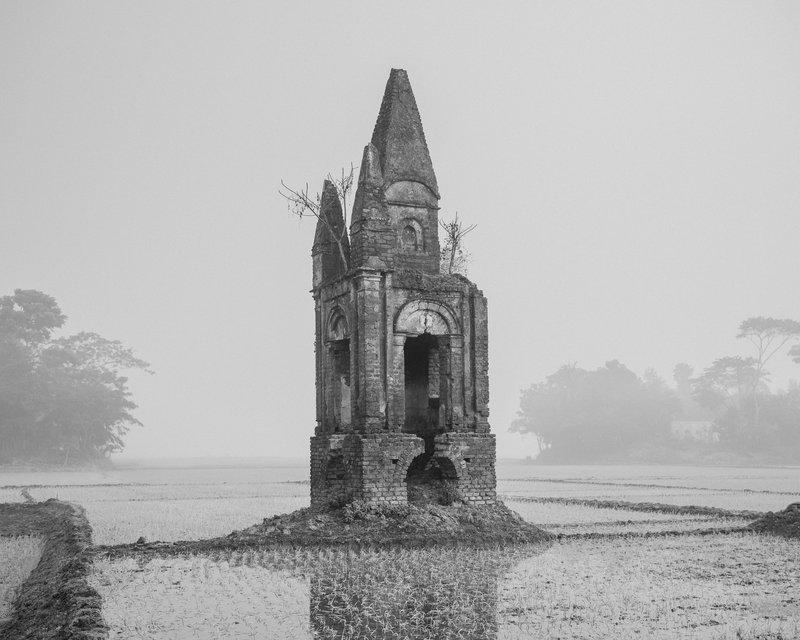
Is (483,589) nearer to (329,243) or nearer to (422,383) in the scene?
(422,383)

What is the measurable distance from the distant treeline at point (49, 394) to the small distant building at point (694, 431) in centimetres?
5124

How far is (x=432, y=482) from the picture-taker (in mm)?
22531

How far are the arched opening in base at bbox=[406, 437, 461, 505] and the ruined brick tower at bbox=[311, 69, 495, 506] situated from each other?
4cm

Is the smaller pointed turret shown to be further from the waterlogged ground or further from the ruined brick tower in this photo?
the waterlogged ground

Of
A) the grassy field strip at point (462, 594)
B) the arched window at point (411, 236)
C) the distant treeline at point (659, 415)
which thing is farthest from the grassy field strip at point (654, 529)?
the distant treeline at point (659, 415)

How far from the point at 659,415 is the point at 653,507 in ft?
208

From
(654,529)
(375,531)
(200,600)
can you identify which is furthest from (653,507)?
(200,600)

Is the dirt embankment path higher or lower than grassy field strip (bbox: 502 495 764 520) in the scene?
higher

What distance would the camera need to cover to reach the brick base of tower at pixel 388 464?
2106 cm

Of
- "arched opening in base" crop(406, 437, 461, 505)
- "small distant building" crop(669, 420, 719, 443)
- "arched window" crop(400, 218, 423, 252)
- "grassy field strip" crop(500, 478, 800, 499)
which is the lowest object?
"grassy field strip" crop(500, 478, 800, 499)

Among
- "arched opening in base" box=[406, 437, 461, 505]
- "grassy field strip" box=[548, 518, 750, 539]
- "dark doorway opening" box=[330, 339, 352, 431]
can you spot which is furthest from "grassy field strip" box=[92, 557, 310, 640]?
"grassy field strip" box=[548, 518, 750, 539]

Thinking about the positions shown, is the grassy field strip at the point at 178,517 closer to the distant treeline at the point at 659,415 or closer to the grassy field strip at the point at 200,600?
the grassy field strip at the point at 200,600

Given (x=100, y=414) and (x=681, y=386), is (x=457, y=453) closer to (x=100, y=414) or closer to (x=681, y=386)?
(x=100, y=414)

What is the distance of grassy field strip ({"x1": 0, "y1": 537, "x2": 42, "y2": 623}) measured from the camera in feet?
46.6
